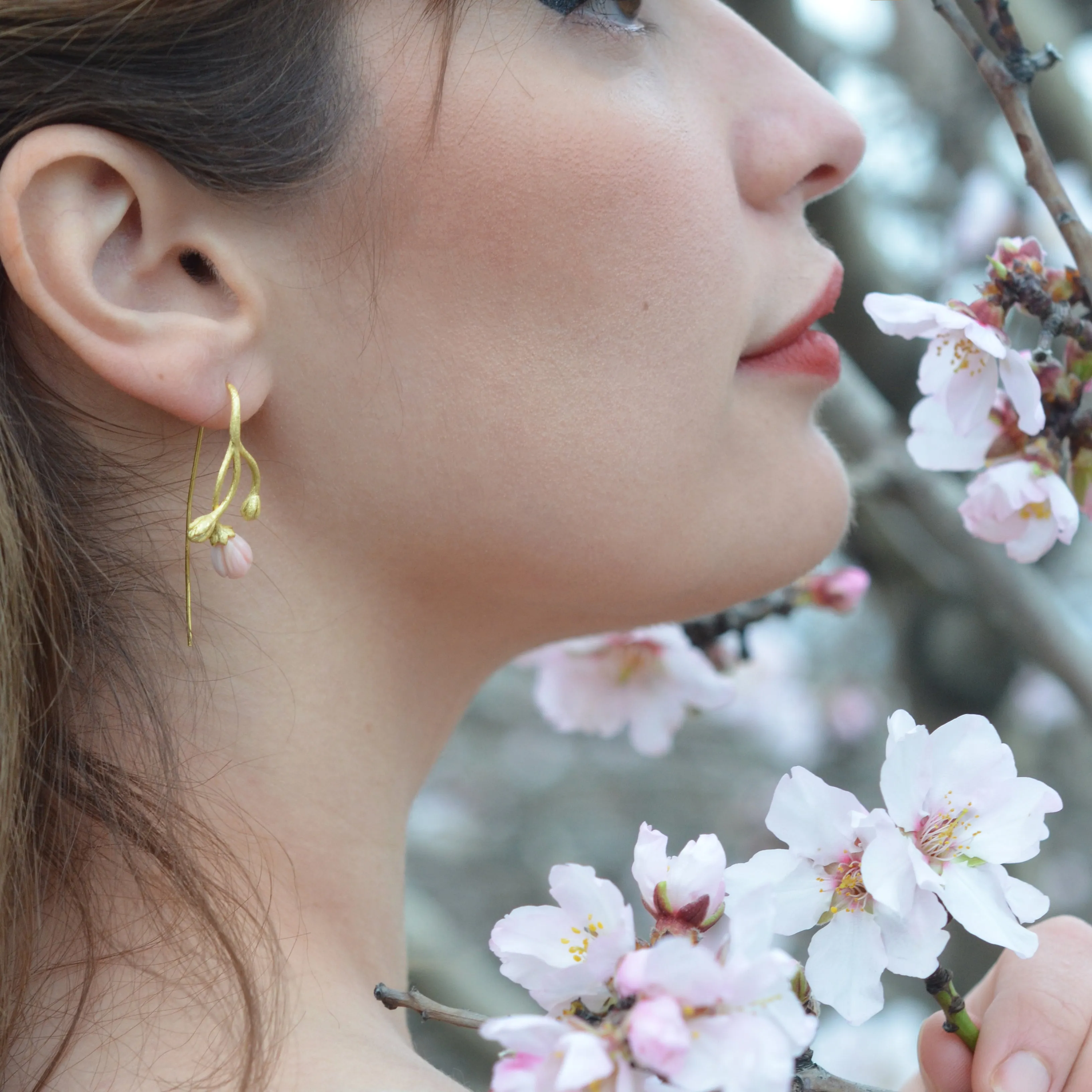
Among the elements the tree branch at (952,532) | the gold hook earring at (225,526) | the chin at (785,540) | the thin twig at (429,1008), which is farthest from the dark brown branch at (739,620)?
the thin twig at (429,1008)

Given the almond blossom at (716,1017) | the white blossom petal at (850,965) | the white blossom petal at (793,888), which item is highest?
the almond blossom at (716,1017)

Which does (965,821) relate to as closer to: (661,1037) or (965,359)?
(661,1037)

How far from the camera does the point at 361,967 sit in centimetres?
106

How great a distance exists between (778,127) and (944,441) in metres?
0.31

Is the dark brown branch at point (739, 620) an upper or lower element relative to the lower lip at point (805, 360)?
lower

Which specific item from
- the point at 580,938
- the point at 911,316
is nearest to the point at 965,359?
the point at 911,316

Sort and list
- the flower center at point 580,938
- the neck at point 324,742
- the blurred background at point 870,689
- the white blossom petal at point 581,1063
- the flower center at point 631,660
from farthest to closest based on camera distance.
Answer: the blurred background at point 870,689 < the flower center at point 631,660 < the neck at point 324,742 < the flower center at point 580,938 < the white blossom petal at point 581,1063

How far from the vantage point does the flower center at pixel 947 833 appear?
2.44ft

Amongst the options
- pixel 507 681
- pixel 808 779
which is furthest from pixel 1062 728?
pixel 808 779

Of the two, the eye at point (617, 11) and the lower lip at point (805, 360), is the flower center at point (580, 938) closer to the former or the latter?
the lower lip at point (805, 360)

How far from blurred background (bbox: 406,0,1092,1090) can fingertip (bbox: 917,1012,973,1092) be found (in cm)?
59

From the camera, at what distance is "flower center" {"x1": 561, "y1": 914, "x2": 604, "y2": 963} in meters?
0.67

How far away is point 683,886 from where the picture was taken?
707mm

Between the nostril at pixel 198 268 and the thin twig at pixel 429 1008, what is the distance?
556 mm
